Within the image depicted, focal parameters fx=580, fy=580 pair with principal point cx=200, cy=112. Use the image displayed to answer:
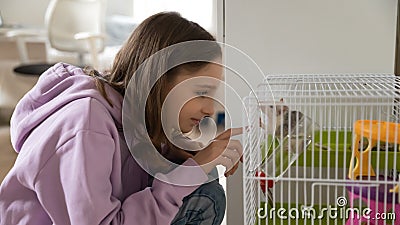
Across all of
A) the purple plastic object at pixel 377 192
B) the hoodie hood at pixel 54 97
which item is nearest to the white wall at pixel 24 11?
the hoodie hood at pixel 54 97

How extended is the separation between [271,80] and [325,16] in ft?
0.74

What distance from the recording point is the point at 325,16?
1.48 meters

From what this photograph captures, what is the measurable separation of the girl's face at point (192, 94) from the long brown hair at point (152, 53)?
1 centimetres

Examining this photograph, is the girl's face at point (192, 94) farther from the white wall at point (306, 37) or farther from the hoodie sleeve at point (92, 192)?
the white wall at point (306, 37)

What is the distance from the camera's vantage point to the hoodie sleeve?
0.94 m

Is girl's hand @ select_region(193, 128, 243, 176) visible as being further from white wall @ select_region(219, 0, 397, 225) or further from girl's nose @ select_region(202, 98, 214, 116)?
white wall @ select_region(219, 0, 397, 225)

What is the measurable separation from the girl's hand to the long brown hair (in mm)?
91

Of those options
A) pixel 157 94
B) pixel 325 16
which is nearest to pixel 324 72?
pixel 325 16

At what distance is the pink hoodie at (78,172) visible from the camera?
946 mm

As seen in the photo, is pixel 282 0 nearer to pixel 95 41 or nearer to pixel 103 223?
pixel 103 223

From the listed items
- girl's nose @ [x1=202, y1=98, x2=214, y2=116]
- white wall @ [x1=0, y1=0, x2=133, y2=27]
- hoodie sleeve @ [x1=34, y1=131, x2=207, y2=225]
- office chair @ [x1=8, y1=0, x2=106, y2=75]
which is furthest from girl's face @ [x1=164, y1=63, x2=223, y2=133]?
white wall @ [x1=0, y1=0, x2=133, y2=27]

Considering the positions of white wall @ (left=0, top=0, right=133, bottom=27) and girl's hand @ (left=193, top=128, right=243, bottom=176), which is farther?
white wall @ (left=0, top=0, right=133, bottom=27)

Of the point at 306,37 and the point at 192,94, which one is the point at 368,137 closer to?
the point at 192,94

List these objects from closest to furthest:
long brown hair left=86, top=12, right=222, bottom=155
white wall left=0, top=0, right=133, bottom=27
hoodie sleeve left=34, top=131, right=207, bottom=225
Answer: hoodie sleeve left=34, top=131, right=207, bottom=225
long brown hair left=86, top=12, right=222, bottom=155
white wall left=0, top=0, right=133, bottom=27
